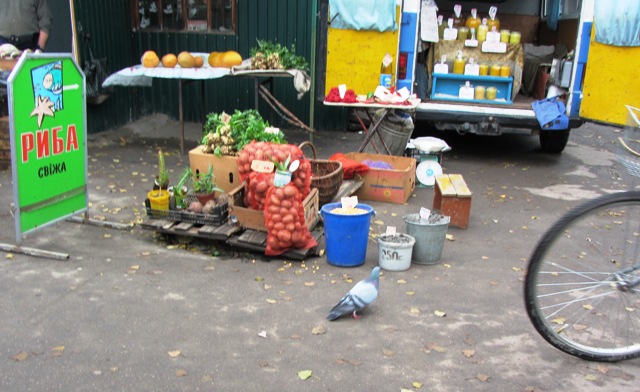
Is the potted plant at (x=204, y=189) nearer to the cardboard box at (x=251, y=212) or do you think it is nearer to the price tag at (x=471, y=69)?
the cardboard box at (x=251, y=212)

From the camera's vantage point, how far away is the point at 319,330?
3859mm

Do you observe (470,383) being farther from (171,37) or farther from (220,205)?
(171,37)

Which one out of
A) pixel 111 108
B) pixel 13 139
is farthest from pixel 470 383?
pixel 111 108

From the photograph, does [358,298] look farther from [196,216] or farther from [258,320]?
[196,216]

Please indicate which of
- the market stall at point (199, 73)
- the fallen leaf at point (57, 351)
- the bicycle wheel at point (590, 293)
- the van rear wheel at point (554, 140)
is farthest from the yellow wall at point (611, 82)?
the fallen leaf at point (57, 351)

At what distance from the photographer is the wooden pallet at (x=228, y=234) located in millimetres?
4926

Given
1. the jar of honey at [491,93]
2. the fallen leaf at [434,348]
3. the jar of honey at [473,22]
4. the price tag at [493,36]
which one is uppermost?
the jar of honey at [473,22]

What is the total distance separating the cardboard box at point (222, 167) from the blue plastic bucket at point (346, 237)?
126 centimetres

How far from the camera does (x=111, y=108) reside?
32.9ft

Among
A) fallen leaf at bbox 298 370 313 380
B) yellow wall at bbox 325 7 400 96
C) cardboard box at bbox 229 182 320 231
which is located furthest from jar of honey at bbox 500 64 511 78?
fallen leaf at bbox 298 370 313 380

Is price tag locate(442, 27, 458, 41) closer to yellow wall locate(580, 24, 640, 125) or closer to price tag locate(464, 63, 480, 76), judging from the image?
price tag locate(464, 63, 480, 76)

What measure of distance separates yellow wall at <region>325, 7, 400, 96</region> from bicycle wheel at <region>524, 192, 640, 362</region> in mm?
3559

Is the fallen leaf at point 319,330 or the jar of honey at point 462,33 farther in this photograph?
the jar of honey at point 462,33

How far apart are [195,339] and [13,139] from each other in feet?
7.08
